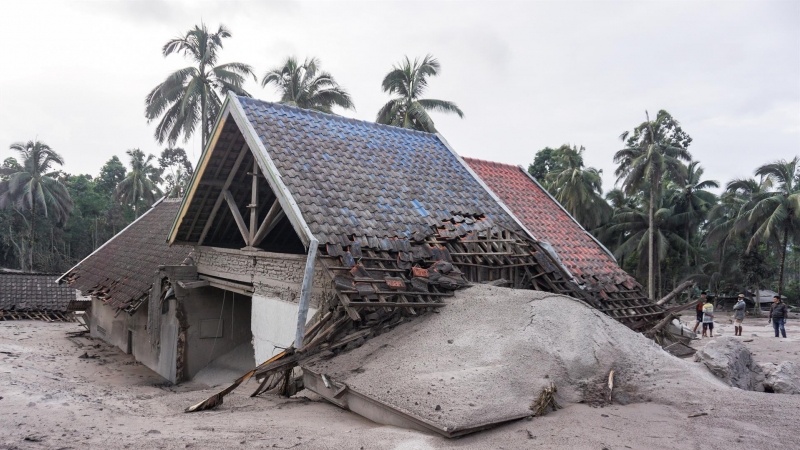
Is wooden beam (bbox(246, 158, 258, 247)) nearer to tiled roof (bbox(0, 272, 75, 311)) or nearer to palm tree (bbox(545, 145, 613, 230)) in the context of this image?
tiled roof (bbox(0, 272, 75, 311))

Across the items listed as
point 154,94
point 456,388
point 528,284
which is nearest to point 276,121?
point 528,284

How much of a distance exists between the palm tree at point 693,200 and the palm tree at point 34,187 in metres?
45.2

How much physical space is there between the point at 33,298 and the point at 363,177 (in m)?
20.7

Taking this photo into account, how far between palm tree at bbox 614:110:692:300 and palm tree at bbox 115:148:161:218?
127 ft

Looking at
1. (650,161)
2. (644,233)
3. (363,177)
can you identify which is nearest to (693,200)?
(644,233)

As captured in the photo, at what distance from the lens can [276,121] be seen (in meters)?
10.5

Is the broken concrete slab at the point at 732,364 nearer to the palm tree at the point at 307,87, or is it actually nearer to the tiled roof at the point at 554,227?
the tiled roof at the point at 554,227

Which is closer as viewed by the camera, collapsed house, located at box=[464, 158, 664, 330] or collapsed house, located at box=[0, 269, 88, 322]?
collapsed house, located at box=[464, 158, 664, 330]

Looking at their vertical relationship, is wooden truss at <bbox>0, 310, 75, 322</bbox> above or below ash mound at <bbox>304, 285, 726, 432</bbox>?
below

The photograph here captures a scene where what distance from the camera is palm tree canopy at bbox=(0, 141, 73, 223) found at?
40094 mm

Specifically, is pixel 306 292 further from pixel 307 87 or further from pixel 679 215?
pixel 679 215

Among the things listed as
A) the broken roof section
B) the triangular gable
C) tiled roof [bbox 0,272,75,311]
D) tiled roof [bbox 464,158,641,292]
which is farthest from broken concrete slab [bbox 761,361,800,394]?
tiled roof [bbox 0,272,75,311]

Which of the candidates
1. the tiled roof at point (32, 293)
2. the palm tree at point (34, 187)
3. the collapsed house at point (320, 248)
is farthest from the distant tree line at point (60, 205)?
the collapsed house at point (320, 248)

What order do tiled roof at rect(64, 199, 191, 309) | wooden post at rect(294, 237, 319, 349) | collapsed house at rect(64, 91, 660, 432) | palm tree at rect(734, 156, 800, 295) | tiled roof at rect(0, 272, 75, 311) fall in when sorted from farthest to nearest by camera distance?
palm tree at rect(734, 156, 800, 295), tiled roof at rect(0, 272, 75, 311), tiled roof at rect(64, 199, 191, 309), collapsed house at rect(64, 91, 660, 432), wooden post at rect(294, 237, 319, 349)
